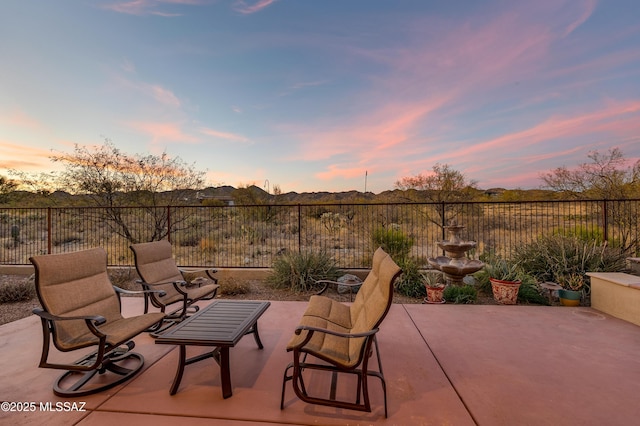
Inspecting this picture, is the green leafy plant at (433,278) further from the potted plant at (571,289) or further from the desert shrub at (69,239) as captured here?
the desert shrub at (69,239)

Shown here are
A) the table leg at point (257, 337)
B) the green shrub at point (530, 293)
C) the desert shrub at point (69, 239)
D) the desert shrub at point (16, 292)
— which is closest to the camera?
the table leg at point (257, 337)

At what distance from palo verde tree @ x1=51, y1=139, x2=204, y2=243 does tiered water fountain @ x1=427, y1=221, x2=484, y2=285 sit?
22.4 feet

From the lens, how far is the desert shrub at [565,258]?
14.6ft

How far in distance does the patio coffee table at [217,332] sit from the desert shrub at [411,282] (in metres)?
3.20

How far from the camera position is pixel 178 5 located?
584cm

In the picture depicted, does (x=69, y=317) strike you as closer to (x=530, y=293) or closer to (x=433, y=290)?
(x=433, y=290)

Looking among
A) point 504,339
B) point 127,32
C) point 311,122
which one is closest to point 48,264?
point 504,339

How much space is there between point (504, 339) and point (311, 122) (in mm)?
7966

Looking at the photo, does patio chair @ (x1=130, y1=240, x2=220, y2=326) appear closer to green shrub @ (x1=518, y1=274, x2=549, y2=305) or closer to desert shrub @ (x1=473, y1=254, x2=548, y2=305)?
desert shrub @ (x1=473, y1=254, x2=548, y2=305)

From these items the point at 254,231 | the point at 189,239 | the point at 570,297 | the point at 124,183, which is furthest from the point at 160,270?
the point at 254,231

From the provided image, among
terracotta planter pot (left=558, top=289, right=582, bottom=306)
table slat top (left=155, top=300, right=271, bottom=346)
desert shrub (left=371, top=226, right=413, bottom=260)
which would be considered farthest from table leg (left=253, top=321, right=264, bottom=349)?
terracotta planter pot (left=558, top=289, right=582, bottom=306)

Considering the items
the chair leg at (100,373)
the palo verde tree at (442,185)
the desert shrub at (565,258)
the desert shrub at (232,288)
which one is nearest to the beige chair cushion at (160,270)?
the chair leg at (100,373)

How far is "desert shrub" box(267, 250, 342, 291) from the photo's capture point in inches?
208

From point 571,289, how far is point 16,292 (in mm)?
10071
